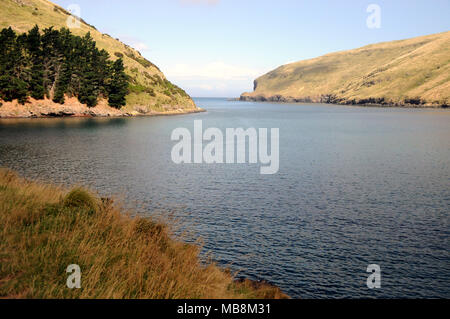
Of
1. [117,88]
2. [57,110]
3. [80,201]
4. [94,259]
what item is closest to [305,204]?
[80,201]

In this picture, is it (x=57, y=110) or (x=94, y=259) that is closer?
(x=94, y=259)

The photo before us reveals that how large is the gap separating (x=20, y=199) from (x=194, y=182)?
60.1ft

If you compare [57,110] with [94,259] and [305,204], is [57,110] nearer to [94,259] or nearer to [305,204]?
[305,204]

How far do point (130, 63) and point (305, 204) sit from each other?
456 ft

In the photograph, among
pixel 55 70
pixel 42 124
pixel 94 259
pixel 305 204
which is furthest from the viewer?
pixel 55 70

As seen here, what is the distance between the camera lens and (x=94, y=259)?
36.9 ft

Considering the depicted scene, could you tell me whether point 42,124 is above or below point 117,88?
below

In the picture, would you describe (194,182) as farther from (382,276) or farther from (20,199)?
(382,276)

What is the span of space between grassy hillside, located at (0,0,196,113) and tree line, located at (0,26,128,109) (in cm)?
1151

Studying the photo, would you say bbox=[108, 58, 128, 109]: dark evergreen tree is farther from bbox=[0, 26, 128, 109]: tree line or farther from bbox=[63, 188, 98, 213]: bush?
bbox=[63, 188, 98, 213]: bush

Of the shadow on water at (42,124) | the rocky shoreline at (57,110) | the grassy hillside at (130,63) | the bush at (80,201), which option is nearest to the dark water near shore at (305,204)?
the bush at (80,201)

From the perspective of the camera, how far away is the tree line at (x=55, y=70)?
9475cm
